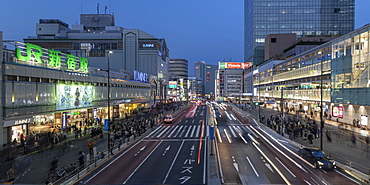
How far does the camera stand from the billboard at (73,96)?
3391 cm

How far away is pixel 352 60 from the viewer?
133 feet

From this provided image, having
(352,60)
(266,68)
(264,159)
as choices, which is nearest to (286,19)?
(266,68)

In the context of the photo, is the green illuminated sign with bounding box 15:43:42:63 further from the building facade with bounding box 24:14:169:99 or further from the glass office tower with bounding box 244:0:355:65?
the glass office tower with bounding box 244:0:355:65

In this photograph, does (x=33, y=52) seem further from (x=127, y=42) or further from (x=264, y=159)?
(x=127, y=42)

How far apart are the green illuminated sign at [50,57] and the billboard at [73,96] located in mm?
3014

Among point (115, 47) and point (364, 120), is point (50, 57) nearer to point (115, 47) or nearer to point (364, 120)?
point (364, 120)

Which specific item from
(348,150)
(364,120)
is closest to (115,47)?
(364,120)

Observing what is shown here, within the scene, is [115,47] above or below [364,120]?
A: above

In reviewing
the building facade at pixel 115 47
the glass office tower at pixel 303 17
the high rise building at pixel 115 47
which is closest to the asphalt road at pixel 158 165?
the building facade at pixel 115 47

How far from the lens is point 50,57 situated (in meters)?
32.3

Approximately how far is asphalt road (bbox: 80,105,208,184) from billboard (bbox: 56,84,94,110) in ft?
39.9

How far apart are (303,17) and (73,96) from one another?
13881 centimetres

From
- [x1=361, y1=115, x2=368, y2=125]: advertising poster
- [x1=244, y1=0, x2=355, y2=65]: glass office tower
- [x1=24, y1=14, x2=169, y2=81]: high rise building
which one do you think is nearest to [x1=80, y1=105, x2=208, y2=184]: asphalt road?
[x1=361, y1=115, x2=368, y2=125]: advertising poster

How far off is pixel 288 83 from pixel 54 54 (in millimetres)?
70898
